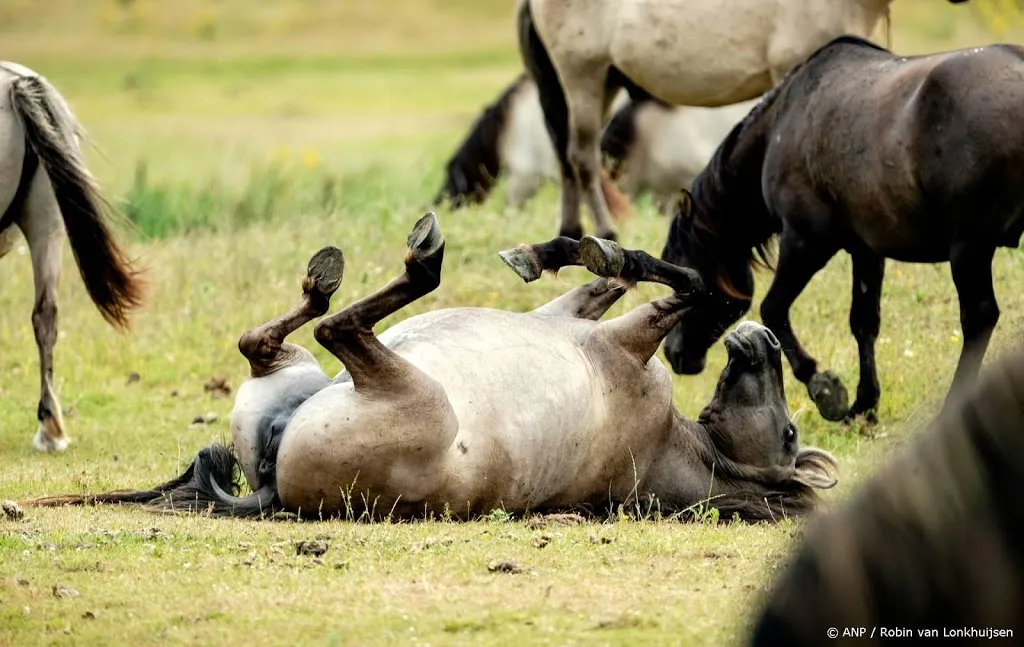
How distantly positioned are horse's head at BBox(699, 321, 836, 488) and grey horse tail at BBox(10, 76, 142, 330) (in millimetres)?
3321

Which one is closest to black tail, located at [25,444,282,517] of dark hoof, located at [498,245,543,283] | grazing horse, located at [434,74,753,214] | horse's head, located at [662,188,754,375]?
dark hoof, located at [498,245,543,283]

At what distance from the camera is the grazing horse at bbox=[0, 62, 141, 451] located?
758 centimetres

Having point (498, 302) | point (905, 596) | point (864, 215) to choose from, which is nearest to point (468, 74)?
point (498, 302)

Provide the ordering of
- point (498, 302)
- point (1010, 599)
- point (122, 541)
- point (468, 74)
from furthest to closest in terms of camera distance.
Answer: point (468, 74)
point (498, 302)
point (122, 541)
point (1010, 599)

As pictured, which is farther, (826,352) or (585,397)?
(826,352)

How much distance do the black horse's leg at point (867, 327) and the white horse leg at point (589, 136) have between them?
271 cm

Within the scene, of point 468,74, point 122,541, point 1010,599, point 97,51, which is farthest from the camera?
point 97,51

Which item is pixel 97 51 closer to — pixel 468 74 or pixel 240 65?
pixel 240 65

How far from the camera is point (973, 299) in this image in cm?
664

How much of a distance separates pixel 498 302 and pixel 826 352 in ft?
6.92

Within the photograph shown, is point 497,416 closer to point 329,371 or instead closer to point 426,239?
point 426,239

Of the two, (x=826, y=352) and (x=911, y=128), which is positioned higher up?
(x=911, y=128)

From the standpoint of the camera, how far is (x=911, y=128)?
6555mm

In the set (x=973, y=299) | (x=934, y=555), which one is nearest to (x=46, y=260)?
(x=973, y=299)
